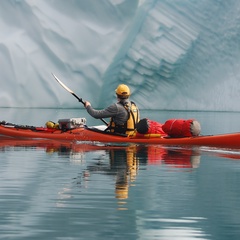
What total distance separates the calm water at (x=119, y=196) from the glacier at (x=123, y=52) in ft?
60.8

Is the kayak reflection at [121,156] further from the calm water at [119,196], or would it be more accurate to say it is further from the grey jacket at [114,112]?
the grey jacket at [114,112]

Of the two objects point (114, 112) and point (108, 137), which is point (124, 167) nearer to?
point (114, 112)

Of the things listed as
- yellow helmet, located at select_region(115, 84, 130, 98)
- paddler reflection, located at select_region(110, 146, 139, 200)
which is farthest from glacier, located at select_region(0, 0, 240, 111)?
paddler reflection, located at select_region(110, 146, 139, 200)

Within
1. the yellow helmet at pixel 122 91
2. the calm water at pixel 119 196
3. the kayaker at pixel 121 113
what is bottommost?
the calm water at pixel 119 196

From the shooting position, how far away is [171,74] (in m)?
31.2

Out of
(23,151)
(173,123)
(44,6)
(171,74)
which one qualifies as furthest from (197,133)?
(44,6)

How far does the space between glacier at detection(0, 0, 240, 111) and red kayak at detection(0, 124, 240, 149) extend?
14.9 metres

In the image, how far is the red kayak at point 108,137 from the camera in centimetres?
1343

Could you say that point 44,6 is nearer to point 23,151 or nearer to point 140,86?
point 140,86

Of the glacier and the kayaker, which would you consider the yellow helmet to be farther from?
the glacier

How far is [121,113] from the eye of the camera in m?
13.7

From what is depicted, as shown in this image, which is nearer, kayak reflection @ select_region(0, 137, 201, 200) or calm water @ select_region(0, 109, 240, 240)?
calm water @ select_region(0, 109, 240, 240)

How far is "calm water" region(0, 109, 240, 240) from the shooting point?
224 inches

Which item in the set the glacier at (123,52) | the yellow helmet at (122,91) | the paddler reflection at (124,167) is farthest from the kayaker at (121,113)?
the glacier at (123,52)
